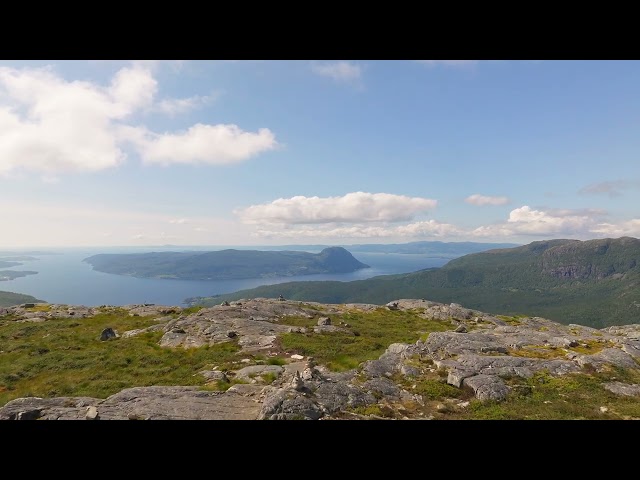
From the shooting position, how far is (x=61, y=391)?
2438 cm

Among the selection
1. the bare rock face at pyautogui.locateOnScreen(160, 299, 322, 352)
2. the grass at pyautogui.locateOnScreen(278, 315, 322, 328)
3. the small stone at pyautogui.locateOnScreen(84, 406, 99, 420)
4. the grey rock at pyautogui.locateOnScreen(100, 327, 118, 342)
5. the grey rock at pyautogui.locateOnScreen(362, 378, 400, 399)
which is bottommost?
the grass at pyautogui.locateOnScreen(278, 315, 322, 328)

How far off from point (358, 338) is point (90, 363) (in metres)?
29.1

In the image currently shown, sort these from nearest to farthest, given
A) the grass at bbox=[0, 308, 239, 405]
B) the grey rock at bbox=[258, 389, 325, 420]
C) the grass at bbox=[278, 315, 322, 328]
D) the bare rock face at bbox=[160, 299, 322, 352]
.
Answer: the grey rock at bbox=[258, 389, 325, 420] → the grass at bbox=[0, 308, 239, 405] → the bare rock face at bbox=[160, 299, 322, 352] → the grass at bbox=[278, 315, 322, 328]

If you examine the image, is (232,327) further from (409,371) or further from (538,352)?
(538,352)

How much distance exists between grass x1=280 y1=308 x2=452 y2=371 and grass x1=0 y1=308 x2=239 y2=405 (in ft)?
25.9

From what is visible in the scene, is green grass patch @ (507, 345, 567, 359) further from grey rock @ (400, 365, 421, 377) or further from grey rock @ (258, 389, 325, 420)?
grey rock @ (258, 389, 325, 420)

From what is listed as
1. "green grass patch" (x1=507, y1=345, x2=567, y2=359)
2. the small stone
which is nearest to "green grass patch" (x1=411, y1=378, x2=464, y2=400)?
"green grass patch" (x1=507, y1=345, x2=567, y2=359)

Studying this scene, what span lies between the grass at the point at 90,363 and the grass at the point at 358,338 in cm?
790

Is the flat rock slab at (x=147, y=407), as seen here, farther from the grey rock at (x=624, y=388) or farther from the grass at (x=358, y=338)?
the grey rock at (x=624, y=388)

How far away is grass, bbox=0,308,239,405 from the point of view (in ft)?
81.0

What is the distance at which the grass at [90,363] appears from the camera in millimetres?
24703

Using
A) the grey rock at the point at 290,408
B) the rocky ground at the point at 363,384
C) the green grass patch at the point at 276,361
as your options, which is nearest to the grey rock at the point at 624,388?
the rocky ground at the point at 363,384
